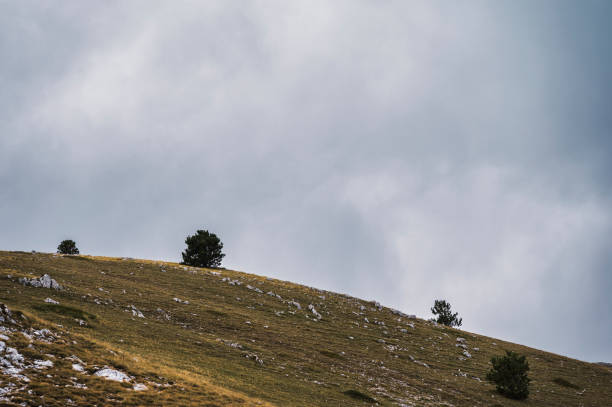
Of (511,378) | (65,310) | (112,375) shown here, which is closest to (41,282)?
(65,310)

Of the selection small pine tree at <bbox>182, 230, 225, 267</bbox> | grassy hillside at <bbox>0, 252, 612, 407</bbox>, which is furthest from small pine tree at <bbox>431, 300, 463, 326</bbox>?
small pine tree at <bbox>182, 230, 225, 267</bbox>

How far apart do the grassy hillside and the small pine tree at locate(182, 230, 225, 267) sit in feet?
62.0

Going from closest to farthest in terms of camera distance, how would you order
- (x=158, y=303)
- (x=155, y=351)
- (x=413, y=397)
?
(x=155, y=351)
(x=413, y=397)
(x=158, y=303)

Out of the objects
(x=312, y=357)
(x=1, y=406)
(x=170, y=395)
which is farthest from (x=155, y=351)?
(x=312, y=357)

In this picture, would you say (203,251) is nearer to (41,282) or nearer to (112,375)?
(41,282)

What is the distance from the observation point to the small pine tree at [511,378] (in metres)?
45.5

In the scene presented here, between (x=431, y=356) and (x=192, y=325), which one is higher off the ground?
(x=431, y=356)

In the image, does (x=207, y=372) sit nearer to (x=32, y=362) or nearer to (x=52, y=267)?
(x=32, y=362)

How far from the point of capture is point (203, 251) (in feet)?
319

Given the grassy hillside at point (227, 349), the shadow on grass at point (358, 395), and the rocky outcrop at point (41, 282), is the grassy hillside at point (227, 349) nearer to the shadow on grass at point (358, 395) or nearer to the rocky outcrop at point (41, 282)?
the shadow on grass at point (358, 395)

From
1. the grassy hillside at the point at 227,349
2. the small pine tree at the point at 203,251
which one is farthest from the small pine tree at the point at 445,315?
the small pine tree at the point at 203,251

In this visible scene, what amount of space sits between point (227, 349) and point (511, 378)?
3508cm

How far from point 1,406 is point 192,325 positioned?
2861 centimetres

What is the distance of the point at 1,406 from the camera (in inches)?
595
